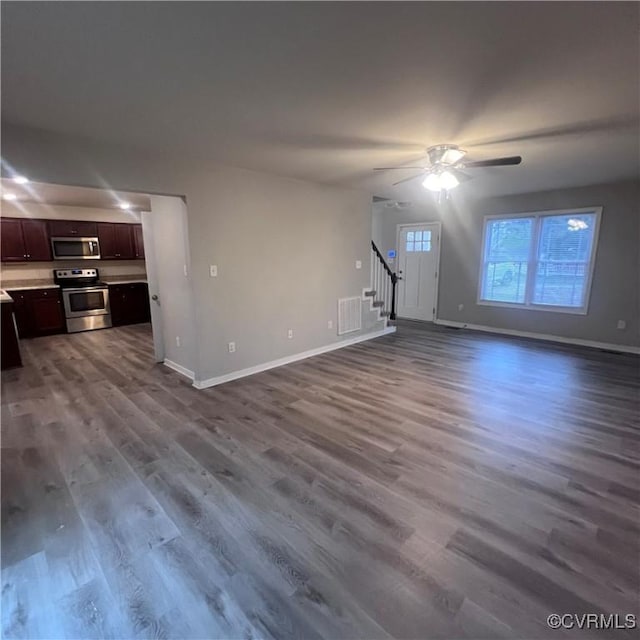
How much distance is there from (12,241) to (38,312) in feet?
4.21

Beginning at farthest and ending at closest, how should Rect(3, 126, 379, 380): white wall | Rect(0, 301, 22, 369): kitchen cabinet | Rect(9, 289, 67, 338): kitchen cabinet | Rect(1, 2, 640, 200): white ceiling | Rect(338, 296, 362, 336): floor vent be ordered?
Rect(9, 289, 67, 338): kitchen cabinet, Rect(338, 296, 362, 336): floor vent, Rect(0, 301, 22, 369): kitchen cabinet, Rect(3, 126, 379, 380): white wall, Rect(1, 2, 640, 200): white ceiling

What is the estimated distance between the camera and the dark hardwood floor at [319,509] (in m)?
1.46

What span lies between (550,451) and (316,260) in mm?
3478

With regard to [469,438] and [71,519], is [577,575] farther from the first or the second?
[71,519]

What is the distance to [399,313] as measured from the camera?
7.82 meters

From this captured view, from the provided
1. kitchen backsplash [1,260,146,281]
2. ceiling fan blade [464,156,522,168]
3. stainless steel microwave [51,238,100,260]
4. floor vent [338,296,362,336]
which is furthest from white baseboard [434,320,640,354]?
stainless steel microwave [51,238,100,260]

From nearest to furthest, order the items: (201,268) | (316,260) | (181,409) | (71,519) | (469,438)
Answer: (71,519), (469,438), (181,409), (201,268), (316,260)

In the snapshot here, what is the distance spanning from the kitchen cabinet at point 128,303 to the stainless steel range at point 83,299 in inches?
4.4

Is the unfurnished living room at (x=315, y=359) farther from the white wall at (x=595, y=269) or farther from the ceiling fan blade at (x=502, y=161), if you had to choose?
the ceiling fan blade at (x=502, y=161)

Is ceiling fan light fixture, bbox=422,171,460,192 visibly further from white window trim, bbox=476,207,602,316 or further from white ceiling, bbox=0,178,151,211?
white ceiling, bbox=0,178,151,211

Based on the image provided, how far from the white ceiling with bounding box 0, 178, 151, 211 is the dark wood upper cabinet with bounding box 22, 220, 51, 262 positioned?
1.30ft

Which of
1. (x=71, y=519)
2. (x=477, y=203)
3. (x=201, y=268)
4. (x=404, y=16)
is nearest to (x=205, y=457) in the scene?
(x=71, y=519)

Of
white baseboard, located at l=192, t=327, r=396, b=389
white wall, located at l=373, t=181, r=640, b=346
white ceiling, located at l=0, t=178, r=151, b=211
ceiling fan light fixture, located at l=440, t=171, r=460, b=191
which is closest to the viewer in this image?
ceiling fan light fixture, located at l=440, t=171, r=460, b=191

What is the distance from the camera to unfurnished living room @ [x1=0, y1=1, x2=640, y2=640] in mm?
1471
